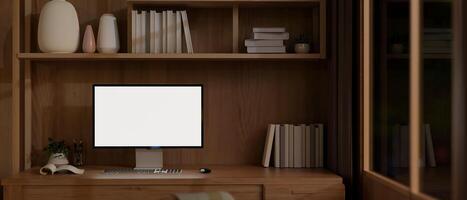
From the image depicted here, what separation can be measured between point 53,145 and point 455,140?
2.31 metres

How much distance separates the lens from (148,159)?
12.2ft

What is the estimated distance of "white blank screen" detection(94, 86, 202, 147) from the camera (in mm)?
3678

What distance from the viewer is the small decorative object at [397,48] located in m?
3.09

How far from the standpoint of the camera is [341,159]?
3514 mm

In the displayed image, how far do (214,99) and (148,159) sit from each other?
0.53 meters

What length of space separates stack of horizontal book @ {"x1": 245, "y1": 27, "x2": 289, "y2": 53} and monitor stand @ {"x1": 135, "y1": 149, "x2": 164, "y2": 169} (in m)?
0.76

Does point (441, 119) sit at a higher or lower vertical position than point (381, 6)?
lower

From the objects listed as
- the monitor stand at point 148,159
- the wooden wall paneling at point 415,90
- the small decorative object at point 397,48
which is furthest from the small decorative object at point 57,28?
the wooden wall paneling at point 415,90

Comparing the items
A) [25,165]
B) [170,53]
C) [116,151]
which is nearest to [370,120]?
[170,53]

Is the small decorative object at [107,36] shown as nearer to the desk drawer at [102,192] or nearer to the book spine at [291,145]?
the desk drawer at [102,192]

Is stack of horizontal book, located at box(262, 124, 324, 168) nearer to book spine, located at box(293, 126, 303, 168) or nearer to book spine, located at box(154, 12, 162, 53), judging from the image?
book spine, located at box(293, 126, 303, 168)

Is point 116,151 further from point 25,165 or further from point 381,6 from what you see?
point 381,6

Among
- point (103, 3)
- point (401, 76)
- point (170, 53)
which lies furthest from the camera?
point (103, 3)

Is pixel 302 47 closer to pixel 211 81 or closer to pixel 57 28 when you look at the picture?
pixel 211 81
